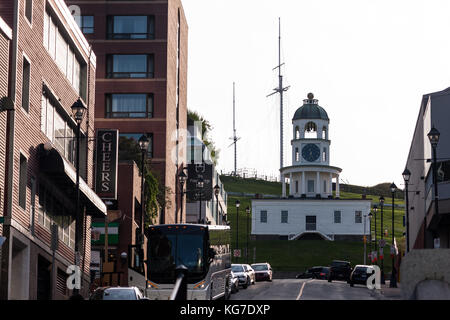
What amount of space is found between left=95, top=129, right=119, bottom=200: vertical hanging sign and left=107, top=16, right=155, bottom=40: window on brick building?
2264cm

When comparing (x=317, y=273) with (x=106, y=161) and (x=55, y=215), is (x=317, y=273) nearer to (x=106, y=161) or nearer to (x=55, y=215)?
(x=106, y=161)

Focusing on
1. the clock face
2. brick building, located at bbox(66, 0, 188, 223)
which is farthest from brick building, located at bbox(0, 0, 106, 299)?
the clock face

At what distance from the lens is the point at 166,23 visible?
66.6 m

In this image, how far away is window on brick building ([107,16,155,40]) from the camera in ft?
220

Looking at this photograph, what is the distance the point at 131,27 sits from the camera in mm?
67062

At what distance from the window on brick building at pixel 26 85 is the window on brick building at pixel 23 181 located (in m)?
1.97

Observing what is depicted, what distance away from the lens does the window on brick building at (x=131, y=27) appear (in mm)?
66938

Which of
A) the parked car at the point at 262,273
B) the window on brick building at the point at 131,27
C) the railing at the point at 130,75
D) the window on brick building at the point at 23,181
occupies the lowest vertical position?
the parked car at the point at 262,273

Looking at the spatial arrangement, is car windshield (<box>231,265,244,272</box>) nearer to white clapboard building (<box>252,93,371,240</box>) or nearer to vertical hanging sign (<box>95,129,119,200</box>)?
vertical hanging sign (<box>95,129,119,200</box>)

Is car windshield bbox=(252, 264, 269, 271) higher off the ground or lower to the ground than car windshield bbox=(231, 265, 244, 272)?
lower

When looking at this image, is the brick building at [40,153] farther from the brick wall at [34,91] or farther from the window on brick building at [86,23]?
the window on brick building at [86,23]

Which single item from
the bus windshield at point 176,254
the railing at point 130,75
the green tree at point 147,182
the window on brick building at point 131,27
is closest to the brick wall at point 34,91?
the bus windshield at point 176,254
